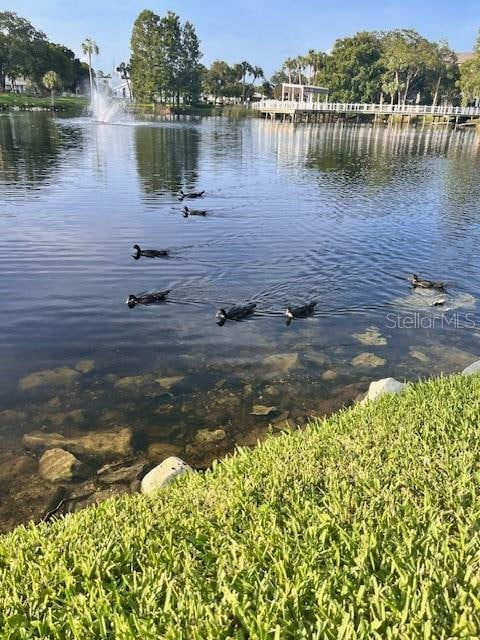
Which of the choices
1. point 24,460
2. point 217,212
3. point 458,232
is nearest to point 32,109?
point 217,212

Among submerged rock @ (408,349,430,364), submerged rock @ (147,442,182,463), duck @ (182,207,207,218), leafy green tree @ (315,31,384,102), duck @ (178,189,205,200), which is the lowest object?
submerged rock @ (147,442,182,463)

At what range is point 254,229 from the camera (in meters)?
19.0

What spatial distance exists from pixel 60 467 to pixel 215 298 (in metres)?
6.72

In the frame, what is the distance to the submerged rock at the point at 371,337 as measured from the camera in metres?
10.4

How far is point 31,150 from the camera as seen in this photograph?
36.6 meters

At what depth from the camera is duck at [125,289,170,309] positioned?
38.8ft

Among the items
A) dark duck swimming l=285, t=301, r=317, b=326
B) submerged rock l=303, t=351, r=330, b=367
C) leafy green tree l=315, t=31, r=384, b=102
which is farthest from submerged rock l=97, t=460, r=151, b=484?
leafy green tree l=315, t=31, r=384, b=102

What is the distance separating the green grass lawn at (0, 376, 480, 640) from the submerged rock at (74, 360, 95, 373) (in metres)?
4.90

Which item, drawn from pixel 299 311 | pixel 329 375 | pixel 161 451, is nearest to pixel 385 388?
pixel 329 375

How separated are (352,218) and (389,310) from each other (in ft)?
32.1

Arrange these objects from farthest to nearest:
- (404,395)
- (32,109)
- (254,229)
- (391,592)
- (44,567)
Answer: (32,109) → (254,229) → (404,395) → (44,567) → (391,592)

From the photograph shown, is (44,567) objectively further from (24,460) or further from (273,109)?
(273,109)

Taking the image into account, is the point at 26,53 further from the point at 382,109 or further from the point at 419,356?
the point at 419,356

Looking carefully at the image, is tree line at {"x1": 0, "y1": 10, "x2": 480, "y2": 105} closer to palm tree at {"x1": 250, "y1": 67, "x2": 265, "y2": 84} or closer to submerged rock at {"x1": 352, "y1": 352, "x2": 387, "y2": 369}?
palm tree at {"x1": 250, "y1": 67, "x2": 265, "y2": 84}
